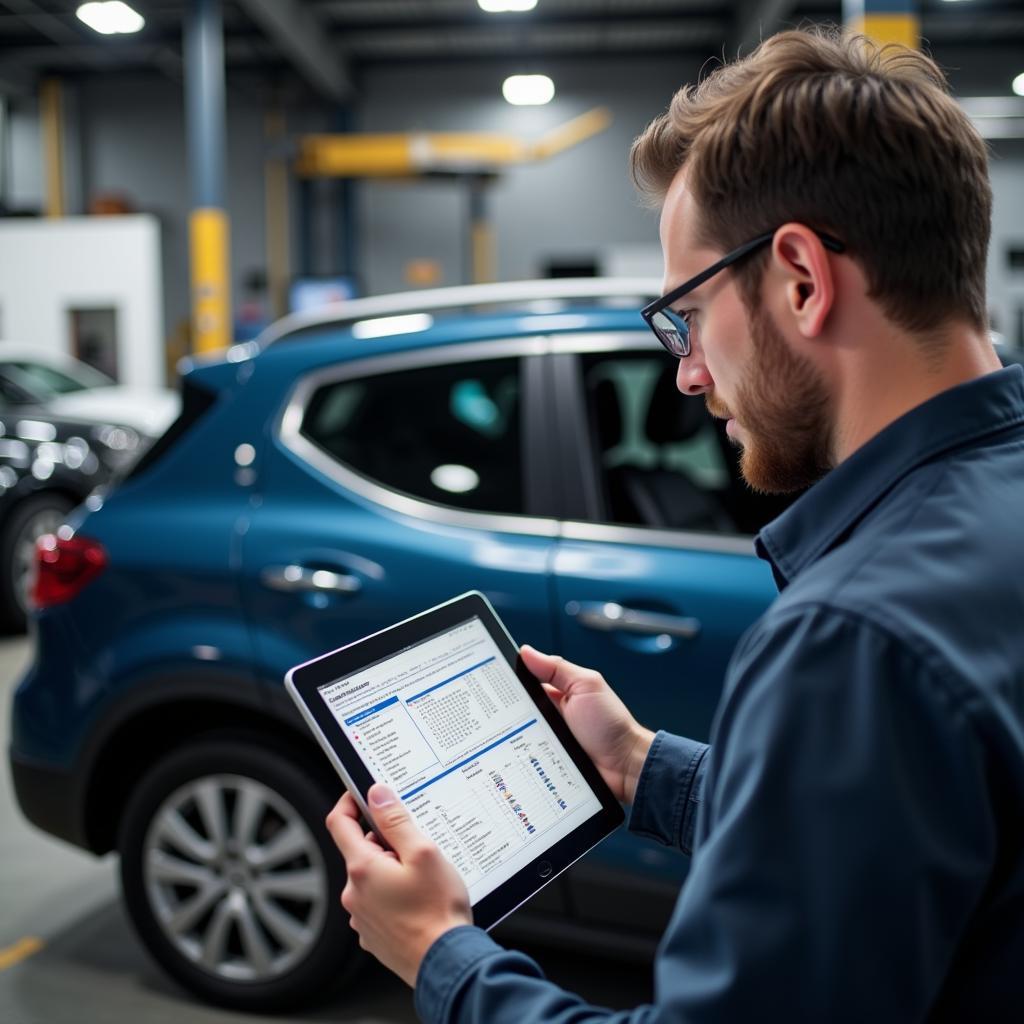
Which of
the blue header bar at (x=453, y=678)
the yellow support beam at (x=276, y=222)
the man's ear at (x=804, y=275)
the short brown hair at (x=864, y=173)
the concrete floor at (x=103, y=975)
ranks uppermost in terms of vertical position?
the yellow support beam at (x=276, y=222)

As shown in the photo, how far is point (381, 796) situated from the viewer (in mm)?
976

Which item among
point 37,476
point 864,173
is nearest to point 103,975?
point 864,173

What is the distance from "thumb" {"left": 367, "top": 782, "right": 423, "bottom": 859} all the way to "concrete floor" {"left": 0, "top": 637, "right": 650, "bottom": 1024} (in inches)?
62.8

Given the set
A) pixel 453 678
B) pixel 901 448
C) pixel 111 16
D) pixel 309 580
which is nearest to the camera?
pixel 901 448

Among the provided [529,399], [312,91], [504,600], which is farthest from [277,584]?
[312,91]

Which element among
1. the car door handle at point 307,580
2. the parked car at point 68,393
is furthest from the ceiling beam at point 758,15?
the car door handle at point 307,580

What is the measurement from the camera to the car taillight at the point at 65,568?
2.49 m

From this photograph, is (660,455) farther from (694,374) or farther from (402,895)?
(402,895)

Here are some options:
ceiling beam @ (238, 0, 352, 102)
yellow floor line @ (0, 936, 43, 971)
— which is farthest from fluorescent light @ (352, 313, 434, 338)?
ceiling beam @ (238, 0, 352, 102)

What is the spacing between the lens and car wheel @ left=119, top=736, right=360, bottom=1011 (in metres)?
2.31

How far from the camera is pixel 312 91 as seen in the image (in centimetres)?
1678

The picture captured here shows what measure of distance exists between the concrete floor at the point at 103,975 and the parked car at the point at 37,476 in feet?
9.85

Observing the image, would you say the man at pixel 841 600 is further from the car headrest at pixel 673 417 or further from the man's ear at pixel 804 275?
the car headrest at pixel 673 417

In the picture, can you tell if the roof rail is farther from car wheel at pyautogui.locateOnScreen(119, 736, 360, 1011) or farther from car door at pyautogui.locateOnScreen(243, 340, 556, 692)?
car wheel at pyautogui.locateOnScreen(119, 736, 360, 1011)
